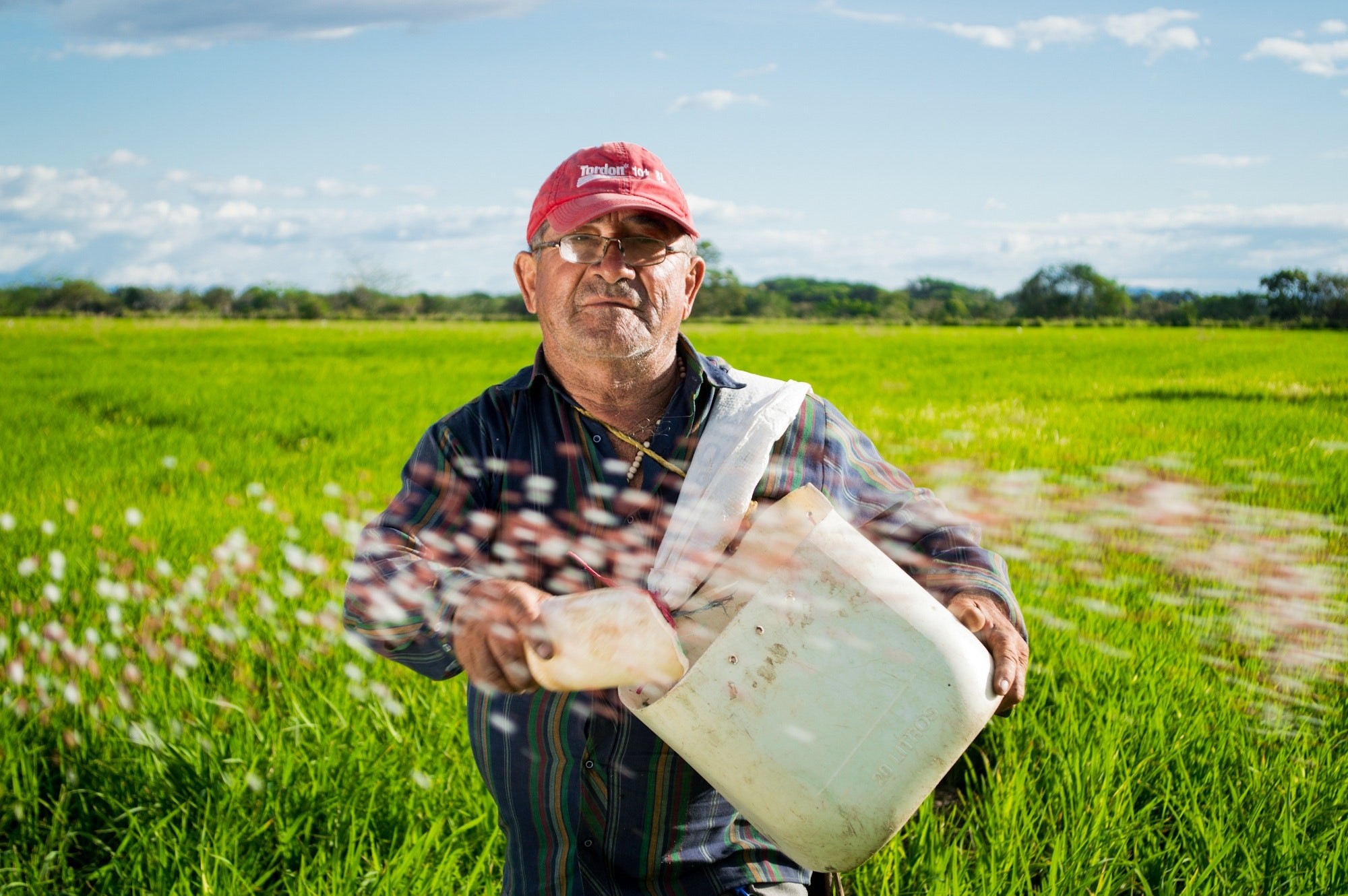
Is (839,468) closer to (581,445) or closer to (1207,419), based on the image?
(581,445)

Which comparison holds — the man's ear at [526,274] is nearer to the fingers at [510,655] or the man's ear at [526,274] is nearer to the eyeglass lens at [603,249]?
the eyeglass lens at [603,249]

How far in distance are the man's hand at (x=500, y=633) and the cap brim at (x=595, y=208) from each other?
2.08ft

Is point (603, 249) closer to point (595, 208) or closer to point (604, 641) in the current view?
point (595, 208)

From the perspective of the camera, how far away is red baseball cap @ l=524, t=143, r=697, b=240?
1.55m

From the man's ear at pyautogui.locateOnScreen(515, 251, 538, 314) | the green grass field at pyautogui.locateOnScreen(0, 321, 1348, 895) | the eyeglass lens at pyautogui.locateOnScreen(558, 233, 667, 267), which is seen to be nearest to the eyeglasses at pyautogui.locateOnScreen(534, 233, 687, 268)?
the eyeglass lens at pyautogui.locateOnScreen(558, 233, 667, 267)

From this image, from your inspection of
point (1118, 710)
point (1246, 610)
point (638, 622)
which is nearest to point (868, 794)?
point (638, 622)

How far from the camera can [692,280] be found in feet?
5.87

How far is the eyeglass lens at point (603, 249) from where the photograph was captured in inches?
62.0

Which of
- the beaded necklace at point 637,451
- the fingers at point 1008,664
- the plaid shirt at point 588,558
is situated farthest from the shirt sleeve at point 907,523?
the beaded necklace at point 637,451

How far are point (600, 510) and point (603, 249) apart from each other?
42 centimetres

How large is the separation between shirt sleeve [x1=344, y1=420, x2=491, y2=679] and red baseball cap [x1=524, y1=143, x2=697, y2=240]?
39 centimetres

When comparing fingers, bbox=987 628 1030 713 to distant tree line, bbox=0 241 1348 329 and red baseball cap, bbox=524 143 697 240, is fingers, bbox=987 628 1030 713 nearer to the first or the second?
red baseball cap, bbox=524 143 697 240

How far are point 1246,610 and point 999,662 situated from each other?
272 centimetres

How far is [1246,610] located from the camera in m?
3.42
